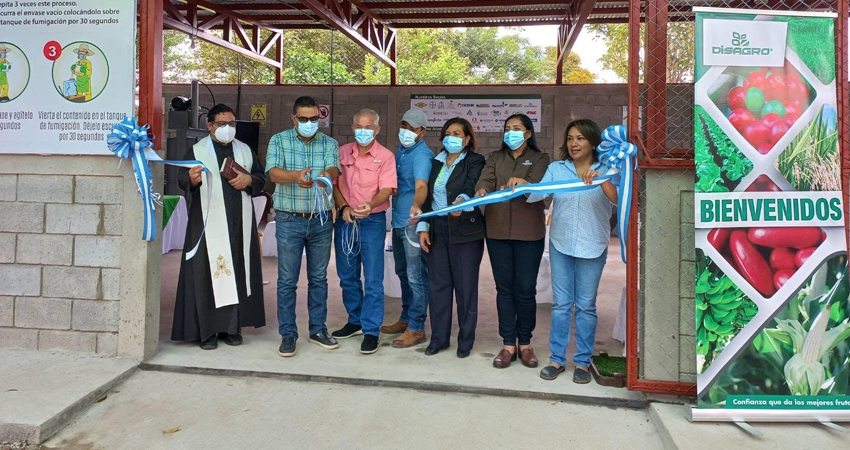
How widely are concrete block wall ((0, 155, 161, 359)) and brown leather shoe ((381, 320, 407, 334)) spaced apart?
1.53 m

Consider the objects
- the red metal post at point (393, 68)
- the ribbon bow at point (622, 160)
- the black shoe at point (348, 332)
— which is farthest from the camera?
the red metal post at point (393, 68)

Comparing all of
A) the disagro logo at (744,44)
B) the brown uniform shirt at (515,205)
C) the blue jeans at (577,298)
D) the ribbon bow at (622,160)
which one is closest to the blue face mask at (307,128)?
the brown uniform shirt at (515,205)

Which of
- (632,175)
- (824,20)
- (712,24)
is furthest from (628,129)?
(824,20)

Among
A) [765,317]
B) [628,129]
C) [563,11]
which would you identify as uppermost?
[563,11]

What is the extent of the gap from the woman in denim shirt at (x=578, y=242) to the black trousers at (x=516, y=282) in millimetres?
152

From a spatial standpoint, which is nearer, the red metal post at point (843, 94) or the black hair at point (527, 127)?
the red metal post at point (843, 94)

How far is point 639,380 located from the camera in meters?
3.28

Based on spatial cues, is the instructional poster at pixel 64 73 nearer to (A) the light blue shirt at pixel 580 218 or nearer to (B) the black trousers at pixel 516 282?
(B) the black trousers at pixel 516 282

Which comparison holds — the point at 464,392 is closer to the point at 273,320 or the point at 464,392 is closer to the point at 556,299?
the point at 556,299

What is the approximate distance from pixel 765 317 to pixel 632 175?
2.96 ft

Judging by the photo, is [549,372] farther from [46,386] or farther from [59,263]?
[59,263]

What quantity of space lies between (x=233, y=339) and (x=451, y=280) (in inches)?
58.8

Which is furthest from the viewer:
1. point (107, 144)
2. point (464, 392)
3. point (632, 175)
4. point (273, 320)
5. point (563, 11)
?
point (563, 11)

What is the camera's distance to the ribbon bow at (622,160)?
3125 mm
